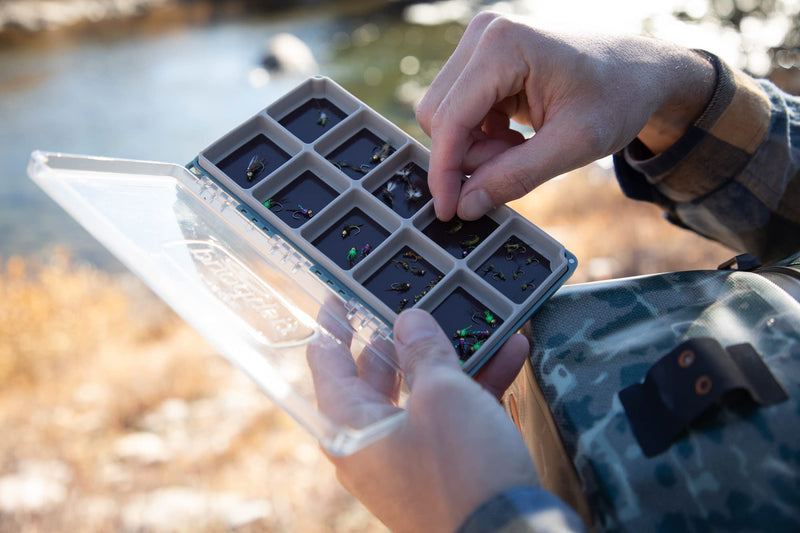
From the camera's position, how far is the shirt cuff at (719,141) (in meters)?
2.32

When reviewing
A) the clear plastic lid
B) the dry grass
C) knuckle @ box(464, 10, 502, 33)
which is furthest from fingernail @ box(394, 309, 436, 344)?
the dry grass

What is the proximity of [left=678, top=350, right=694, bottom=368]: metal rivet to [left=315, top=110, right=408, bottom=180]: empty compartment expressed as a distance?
1296 mm

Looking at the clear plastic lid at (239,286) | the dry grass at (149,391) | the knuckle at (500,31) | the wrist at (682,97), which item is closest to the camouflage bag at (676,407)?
the clear plastic lid at (239,286)

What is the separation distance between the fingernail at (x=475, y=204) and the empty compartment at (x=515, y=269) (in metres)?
0.17

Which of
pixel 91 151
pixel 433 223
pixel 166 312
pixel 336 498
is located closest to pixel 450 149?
pixel 433 223

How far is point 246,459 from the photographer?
173 inches

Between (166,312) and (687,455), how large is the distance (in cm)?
678

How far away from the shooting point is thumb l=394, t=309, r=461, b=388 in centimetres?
172

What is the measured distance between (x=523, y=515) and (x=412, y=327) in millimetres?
609

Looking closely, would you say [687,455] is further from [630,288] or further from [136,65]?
[136,65]

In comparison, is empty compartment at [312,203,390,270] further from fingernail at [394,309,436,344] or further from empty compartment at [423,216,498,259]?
fingernail at [394,309,436,344]

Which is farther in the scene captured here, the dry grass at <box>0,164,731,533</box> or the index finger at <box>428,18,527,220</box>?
the dry grass at <box>0,164,731,533</box>

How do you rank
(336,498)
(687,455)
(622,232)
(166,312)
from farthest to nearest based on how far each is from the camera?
1. (166,312)
2. (622,232)
3. (336,498)
4. (687,455)

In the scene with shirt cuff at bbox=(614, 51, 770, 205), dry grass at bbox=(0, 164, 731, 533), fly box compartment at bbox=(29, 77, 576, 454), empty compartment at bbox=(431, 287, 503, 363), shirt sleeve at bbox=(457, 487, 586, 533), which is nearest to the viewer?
shirt sleeve at bbox=(457, 487, 586, 533)
